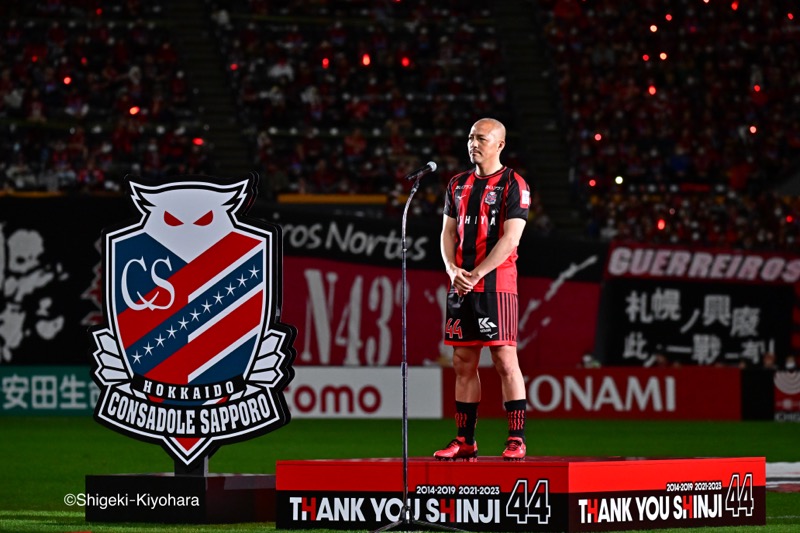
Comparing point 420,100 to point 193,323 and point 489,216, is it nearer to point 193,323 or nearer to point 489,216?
point 193,323

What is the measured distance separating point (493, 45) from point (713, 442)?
15.7 meters

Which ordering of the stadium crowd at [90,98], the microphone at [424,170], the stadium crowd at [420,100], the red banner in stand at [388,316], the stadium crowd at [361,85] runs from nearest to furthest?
the microphone at [424,170] → the red banner in stand at [388,316] → the stadium crowd at [90,98] → the stadium crowd at [420,100] → the stadium crowd at [361,85]

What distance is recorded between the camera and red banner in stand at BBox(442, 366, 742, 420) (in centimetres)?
2519

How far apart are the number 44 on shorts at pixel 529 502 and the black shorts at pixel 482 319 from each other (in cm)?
91

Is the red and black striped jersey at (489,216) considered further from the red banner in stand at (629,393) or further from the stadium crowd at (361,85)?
the stadium crowd at (361,85)

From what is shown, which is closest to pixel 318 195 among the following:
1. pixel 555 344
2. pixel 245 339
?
pixel 555 344

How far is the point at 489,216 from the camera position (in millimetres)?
9625

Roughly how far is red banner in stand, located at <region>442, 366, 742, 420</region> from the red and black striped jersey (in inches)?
612

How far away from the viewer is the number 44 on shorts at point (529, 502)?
916cm

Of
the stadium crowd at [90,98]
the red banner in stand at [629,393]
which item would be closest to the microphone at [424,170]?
the red banner in stand at [629,393]

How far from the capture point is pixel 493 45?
34594 mm


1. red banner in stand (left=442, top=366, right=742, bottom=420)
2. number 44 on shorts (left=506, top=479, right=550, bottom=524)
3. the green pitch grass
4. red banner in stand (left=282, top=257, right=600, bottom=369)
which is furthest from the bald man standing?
red banner in stand (left=282, top=257, right=600, bottom=369)

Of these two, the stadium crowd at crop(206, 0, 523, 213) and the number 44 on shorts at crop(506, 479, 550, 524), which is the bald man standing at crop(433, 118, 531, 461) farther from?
the stadium crowd at crop(206, 0, 523, 213)

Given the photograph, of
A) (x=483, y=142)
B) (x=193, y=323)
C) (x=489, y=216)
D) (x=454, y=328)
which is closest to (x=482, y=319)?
(x=454, y=328)
